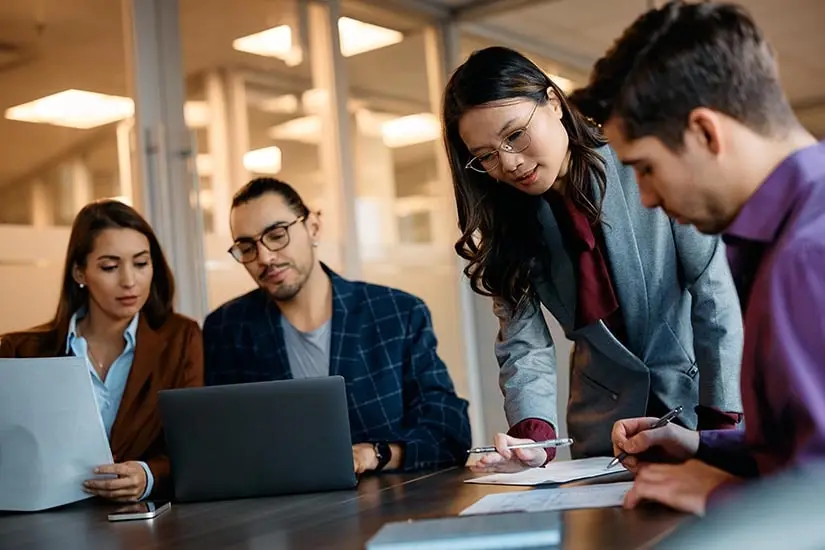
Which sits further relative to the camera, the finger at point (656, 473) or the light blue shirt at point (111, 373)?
→ the light blue shirt at point (111, 373)

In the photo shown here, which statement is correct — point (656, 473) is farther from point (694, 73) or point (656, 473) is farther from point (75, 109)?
point (75, 109)

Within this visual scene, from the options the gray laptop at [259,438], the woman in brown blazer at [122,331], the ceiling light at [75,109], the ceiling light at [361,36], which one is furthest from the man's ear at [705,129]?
the ceiling light at [361,36]

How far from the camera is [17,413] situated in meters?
1.95

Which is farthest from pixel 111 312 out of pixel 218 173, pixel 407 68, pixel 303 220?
pixel 407 68

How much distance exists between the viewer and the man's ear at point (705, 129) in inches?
41.5

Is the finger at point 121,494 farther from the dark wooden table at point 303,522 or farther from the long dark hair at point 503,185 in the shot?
the long dark hair at point 503,185

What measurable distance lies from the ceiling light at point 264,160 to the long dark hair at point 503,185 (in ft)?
7.73

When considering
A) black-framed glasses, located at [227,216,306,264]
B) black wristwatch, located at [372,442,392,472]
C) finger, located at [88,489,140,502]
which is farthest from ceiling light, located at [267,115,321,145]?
finger, located at [88,489,140,502]

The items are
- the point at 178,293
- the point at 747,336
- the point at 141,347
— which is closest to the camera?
the point at 747,336

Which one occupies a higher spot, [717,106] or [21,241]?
[21,241]

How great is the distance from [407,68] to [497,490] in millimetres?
3725

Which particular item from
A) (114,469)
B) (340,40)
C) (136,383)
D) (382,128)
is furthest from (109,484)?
(382,128)

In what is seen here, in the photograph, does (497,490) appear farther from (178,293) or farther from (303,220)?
(178,293)

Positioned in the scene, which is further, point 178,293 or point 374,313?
point 178,293
